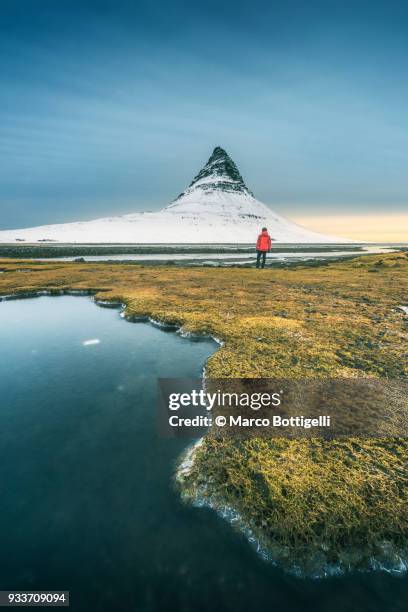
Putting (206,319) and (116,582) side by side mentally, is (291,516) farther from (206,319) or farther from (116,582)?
(206,319)

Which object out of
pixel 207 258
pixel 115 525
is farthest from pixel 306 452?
pixel 207 258


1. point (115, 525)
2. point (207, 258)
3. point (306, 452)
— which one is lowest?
point (115, 525)

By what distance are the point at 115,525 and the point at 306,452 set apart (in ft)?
13.0

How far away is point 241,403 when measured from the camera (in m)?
8.54

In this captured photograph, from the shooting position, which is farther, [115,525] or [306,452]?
[306,452]

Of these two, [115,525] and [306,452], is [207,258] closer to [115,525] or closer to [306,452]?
[306,452]

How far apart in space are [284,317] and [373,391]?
7.82 metres

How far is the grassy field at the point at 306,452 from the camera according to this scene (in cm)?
495

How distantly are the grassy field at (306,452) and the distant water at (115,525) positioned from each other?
1.27 ft

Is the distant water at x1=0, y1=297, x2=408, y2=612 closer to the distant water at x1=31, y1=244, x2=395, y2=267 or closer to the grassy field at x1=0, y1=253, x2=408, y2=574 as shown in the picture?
the grassy field at x1=0, y1=253, x2=408, y2=574

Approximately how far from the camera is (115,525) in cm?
560

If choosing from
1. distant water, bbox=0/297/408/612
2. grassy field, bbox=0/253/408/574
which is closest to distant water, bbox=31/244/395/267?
grassy field, bbox=0/253/408/574

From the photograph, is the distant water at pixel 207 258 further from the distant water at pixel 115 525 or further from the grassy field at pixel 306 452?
the distant water at pixel 115 525

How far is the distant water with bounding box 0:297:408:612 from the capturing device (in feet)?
14.8
